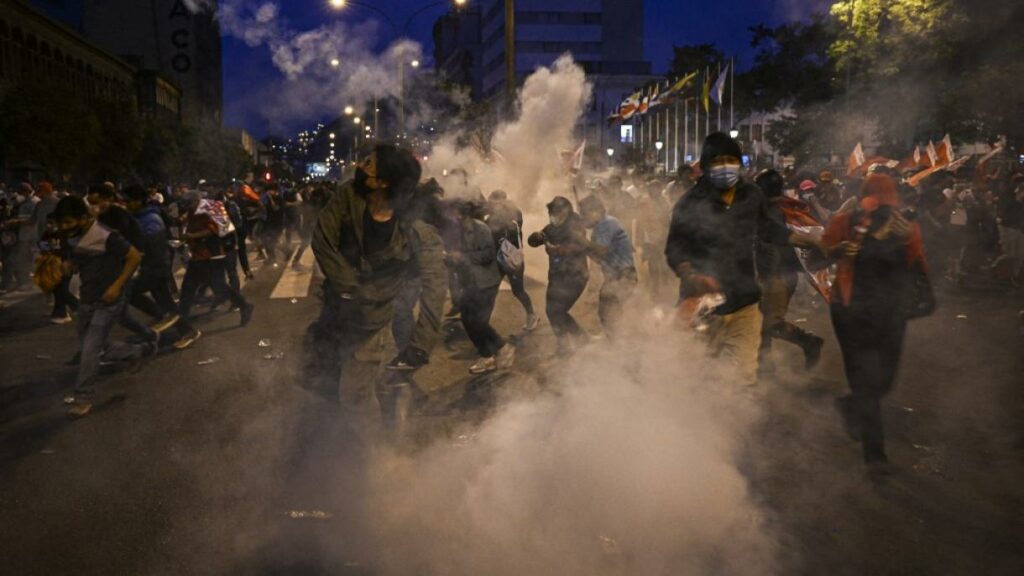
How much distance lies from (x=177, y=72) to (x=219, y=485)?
93166 mm

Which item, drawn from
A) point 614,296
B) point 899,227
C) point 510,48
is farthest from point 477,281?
point 510,48

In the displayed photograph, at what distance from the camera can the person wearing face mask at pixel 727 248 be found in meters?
4.70

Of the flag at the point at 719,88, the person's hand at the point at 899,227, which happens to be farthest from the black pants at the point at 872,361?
the flag at the point at 719,88

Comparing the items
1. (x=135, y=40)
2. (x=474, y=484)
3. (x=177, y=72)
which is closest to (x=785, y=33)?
(x=474, y=484)

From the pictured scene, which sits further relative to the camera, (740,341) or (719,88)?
(719,88)

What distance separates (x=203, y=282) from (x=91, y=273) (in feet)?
11.3

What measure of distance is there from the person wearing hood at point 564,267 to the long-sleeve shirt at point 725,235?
7.47 feet

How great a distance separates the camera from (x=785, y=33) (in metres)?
44.0

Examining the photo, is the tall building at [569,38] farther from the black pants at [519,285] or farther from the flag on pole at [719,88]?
the black pants at [519,285]

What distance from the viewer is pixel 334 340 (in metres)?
4.86

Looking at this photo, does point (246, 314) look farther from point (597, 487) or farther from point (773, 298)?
point (597, 487)

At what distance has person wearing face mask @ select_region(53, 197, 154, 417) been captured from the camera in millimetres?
5773

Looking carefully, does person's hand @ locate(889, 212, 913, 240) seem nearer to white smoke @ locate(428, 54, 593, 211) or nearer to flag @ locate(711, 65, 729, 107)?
white smoke @ locate(428, 54, 593, 211)

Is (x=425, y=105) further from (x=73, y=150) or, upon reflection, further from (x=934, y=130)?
(x=934, y=130)
